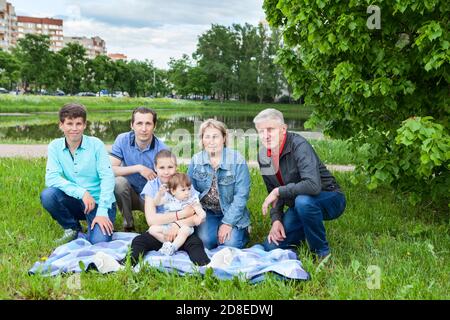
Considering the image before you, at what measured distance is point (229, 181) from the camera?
15.0ft

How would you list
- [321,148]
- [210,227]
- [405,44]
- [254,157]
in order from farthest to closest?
[321,148] → [254,157] → [405,44] → [210,227]

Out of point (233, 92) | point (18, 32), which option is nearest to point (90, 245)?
point (233, 92)

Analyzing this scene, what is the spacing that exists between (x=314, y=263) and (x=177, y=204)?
4.10 feet

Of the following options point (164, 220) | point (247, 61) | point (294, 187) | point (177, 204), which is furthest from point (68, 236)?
point (247, 61)

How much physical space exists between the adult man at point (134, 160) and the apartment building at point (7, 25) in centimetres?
9637

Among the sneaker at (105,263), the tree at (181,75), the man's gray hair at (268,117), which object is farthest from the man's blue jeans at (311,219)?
the tree at (181,75)

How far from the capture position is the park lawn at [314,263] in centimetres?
354

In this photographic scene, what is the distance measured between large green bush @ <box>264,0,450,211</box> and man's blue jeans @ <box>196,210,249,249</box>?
1390mm

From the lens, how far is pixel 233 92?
5731 cm

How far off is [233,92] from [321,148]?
46846 mm

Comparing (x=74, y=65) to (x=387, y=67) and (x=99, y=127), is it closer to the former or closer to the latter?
(x=99, y=127)

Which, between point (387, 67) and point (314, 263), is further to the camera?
point (387, 67)

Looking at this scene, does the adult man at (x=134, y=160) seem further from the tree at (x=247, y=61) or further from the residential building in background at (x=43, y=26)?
the residential building in background at (x=43, y=26)
